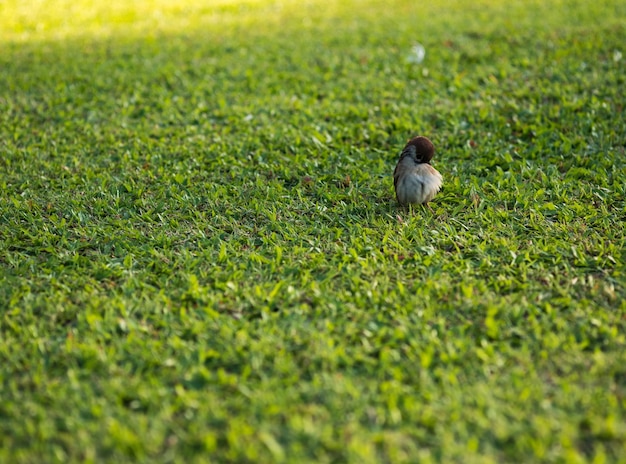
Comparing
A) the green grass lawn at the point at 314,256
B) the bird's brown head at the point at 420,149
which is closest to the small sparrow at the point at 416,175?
the bird's brown head at the point at 420,149

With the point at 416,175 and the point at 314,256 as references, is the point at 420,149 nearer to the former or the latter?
the point at 416,175

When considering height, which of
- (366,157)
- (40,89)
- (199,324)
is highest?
(40,89)

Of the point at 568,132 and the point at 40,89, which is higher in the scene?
the point at 40,89

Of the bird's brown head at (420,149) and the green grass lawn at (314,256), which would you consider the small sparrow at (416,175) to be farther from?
the green grass lawn at (314,256)

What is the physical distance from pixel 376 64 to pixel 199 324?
5.00 m

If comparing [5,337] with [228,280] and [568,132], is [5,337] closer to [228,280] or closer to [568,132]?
[228,280]

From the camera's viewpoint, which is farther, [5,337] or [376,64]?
[376,64]

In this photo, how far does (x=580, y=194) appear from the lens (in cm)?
470

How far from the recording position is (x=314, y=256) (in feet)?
13.2

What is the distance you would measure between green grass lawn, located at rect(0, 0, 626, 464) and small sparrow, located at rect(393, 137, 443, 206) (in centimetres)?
18

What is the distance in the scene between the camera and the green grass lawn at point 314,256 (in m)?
2.76

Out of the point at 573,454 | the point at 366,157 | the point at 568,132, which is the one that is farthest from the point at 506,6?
the point at 573,454

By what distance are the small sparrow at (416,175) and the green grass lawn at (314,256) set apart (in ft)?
0.60

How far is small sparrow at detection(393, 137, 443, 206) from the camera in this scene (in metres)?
4.40
